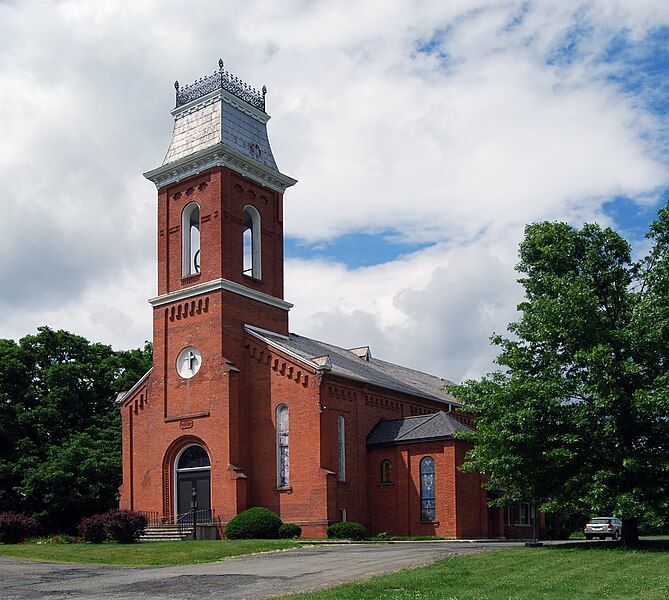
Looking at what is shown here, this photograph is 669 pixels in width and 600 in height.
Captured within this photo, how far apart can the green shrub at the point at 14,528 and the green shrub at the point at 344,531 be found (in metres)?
12.6

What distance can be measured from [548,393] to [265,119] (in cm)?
2482

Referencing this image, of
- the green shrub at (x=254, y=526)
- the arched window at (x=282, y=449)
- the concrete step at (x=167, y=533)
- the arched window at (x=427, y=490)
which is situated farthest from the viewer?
the arched window at (x=427, y=490)

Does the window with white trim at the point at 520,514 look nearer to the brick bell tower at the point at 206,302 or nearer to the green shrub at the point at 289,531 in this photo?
the green shrub at the point at 289,531

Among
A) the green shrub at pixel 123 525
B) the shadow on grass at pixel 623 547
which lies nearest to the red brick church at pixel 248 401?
the green shrub at pixel 123 525

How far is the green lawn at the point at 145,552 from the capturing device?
27594 mm

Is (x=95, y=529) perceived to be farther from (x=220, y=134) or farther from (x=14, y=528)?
(x=220, y=134)

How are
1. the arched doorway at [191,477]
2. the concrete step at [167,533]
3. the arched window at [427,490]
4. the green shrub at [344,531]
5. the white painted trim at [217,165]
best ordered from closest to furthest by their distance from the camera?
1. the green shrub at [344,531]
2. the concrete step at [167,533]
3. the arched window at [427,490]
4. the arched doorway at [191,477]
5. the white painted trim at [217,165]

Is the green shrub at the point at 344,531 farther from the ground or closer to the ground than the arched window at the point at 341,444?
closer to the ground

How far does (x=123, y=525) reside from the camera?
114 ft

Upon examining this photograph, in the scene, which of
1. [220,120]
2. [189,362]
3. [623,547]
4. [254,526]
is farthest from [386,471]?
[220,120]

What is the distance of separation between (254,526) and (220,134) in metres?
18.5

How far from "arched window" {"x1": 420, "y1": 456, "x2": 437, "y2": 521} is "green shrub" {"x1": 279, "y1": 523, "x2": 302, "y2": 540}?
6.11 m

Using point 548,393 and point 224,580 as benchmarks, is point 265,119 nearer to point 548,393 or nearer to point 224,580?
point 548,393

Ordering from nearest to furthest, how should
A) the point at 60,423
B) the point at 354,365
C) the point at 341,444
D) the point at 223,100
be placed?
the point at 341,444
the point at 223,100
the point at 354,365
the point at 60,423
